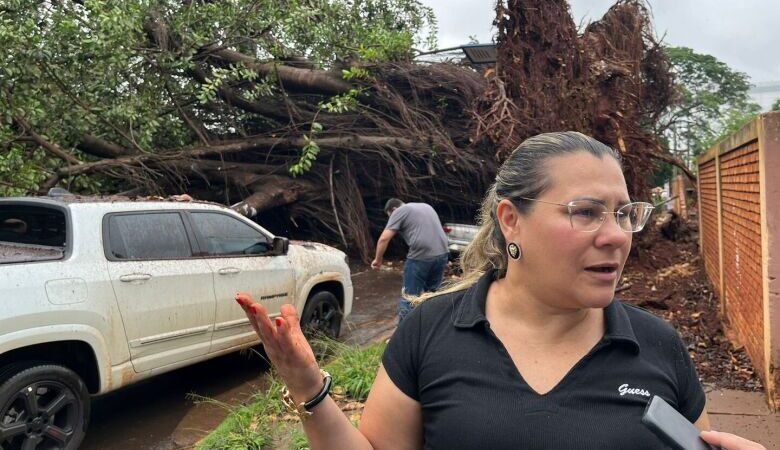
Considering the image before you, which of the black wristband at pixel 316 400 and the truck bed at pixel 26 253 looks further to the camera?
the truck bed at pixel 26 253

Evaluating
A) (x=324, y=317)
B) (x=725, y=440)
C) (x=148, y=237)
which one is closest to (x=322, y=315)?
(x=324, y=317)

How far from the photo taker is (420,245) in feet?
23.3

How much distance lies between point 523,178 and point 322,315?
5.17 m

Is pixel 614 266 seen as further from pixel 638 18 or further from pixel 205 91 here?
pixel 638 18

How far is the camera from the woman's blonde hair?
5.57 feet

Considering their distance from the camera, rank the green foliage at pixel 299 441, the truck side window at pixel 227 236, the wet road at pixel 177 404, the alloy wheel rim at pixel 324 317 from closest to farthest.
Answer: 1. the green foliage at pixel 299 441
2. the wet road at pixel 177 404
3. the truck side window at pixel 227 236
4. the alloy wheel rim at pixel 324 317

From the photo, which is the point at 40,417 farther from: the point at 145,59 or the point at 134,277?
the point at 145,59

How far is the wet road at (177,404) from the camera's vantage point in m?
4.51

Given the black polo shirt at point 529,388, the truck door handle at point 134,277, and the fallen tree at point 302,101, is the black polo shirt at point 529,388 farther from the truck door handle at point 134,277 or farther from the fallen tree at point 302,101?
the fallen tree at point 302,101

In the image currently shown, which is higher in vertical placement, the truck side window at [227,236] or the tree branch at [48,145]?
the tree branch at [48,145]

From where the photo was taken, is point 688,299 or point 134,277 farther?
point 688,299

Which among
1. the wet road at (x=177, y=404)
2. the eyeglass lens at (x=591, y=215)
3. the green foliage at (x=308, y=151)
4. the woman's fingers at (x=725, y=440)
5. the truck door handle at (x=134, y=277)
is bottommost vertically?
the wet road at (x=177, y=404)

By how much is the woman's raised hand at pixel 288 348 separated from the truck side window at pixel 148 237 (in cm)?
343

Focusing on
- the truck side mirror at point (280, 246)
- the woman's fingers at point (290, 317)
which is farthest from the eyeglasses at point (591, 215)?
the truck side mirror at point (280, 246)
